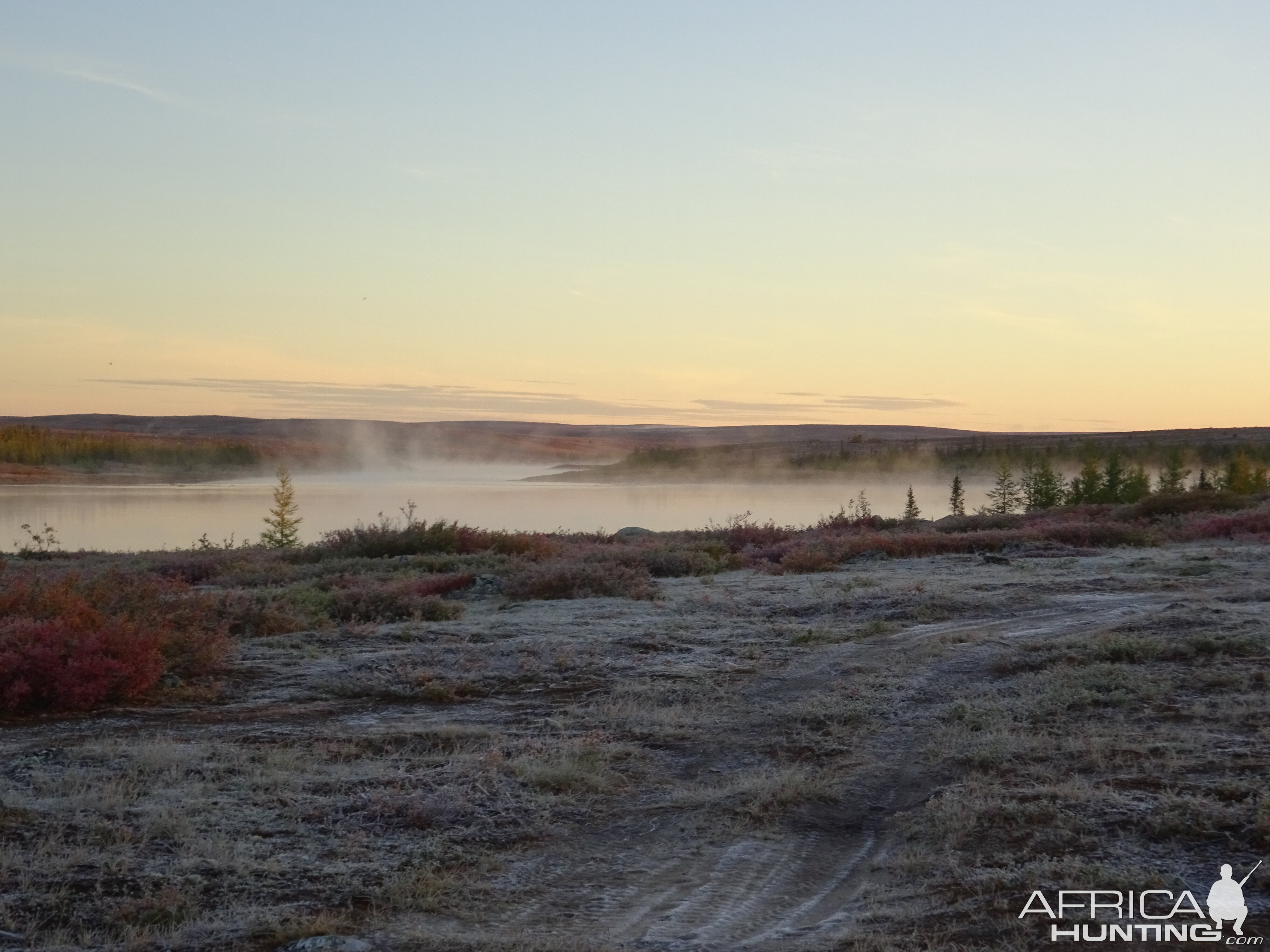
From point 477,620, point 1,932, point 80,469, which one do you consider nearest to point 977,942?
point 1,932

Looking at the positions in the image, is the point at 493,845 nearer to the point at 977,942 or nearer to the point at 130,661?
the point at 977,942

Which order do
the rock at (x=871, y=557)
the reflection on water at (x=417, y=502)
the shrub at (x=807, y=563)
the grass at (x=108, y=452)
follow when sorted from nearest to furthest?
1. the shrub at (x=807, y=563)
2. the rock at (x=871, y=557)
3. the reflection on water at (x=417, y=502)
4. the grass at (x=108, y=452)

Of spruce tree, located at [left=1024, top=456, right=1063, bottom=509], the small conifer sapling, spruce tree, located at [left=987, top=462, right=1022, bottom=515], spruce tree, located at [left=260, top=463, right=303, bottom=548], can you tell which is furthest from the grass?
spruce tree, located at [left=1024, top=456, right=1063, bottom=509]

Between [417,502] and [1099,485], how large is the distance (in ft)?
105

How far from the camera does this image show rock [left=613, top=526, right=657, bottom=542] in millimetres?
29359

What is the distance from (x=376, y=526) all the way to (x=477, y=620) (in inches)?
421

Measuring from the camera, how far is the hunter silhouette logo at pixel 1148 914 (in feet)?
14.7

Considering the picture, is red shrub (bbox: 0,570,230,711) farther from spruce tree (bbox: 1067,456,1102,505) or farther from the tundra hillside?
spruce tree (bbox: 1067,456,1102,505)

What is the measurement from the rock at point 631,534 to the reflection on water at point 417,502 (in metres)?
3.83

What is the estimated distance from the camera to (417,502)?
5666 centimetres

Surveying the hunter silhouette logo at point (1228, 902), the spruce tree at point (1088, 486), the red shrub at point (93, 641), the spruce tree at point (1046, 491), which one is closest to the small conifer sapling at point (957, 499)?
the spruce tree at point (1046, 491)

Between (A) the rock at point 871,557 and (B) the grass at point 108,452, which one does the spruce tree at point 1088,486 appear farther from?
(B) the grass at point 108,452

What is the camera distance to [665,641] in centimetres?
1138

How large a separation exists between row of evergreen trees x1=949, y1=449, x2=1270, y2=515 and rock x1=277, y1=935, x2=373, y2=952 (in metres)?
37.7
